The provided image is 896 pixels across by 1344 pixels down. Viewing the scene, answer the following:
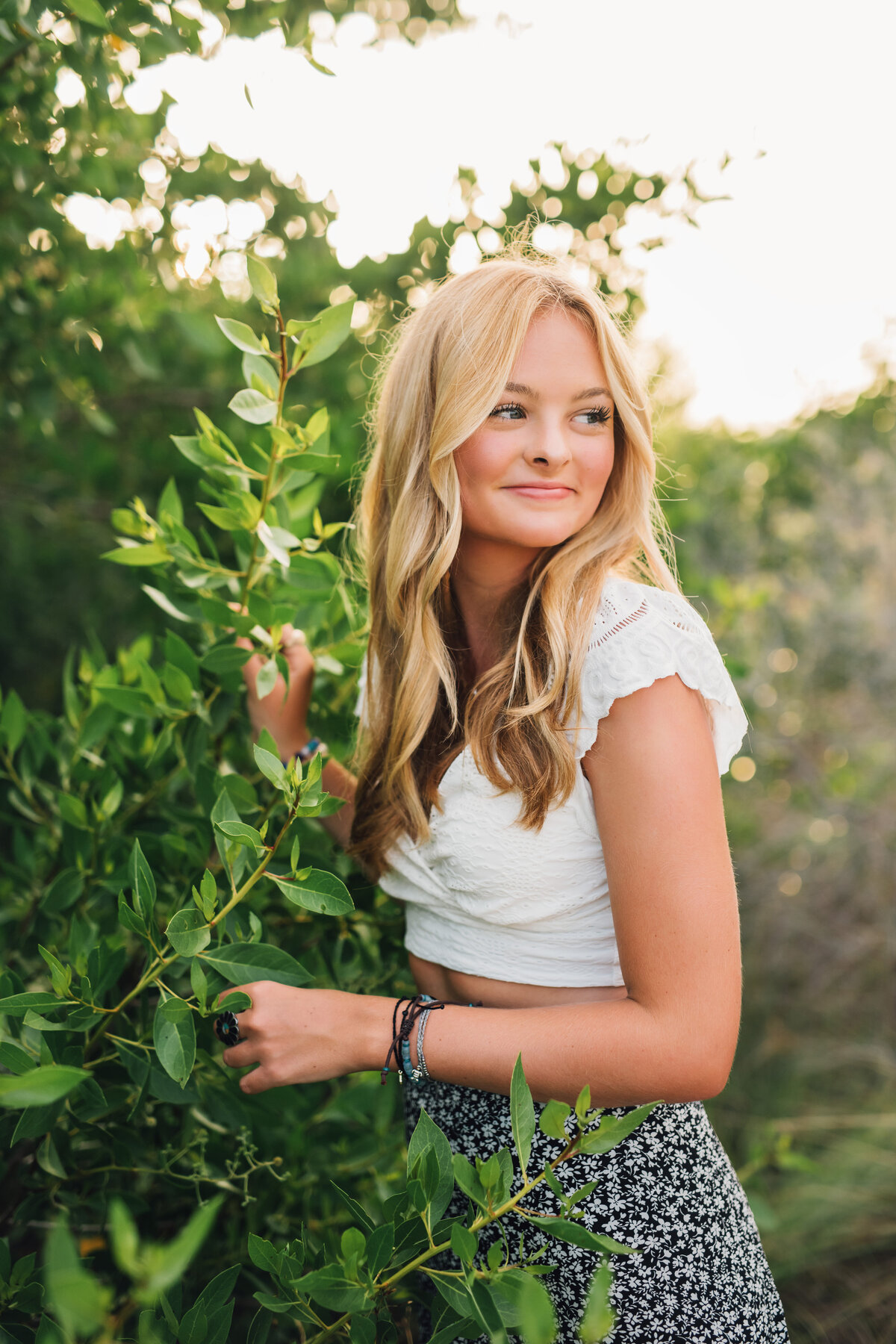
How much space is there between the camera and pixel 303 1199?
1.84m

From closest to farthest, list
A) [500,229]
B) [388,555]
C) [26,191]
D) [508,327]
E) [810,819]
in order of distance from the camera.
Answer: [508,327], [388,555], [26,191], [500,229], [810,819]

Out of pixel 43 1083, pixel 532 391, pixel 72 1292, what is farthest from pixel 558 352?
pixel 72 1292

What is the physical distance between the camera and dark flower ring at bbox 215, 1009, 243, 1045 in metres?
1.31

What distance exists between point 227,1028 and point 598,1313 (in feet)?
2.54

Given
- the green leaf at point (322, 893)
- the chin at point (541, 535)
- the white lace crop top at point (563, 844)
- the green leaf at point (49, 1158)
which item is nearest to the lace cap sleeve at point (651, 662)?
the white lace crop top at point (563, 844)

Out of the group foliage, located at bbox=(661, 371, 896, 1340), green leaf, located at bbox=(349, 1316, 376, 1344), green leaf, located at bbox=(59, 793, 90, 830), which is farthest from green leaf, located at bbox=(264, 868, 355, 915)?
foliage, located at bbox=(661, 371, 896, 1340)

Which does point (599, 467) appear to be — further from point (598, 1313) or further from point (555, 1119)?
point (598, 1313)

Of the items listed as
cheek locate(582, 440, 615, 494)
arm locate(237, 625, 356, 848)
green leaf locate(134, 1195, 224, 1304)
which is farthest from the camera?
arm locate(237, 625, 356, 848)

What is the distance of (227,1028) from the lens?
132 cm

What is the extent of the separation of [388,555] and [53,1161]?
1.10m

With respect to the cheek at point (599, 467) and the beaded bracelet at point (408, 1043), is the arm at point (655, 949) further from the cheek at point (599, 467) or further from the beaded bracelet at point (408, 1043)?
the cheek at point (599, 467)

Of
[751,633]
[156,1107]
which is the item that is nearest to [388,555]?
[156,1107]

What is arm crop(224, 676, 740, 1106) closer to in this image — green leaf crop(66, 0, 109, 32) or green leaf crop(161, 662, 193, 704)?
green leaf crop(161, 662, 193, 704)

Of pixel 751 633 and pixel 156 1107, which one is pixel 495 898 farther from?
pixel 751 633
